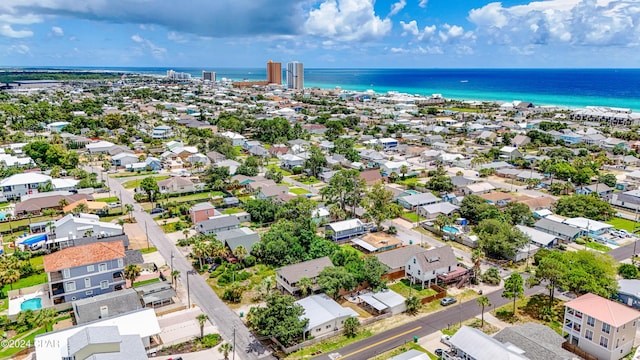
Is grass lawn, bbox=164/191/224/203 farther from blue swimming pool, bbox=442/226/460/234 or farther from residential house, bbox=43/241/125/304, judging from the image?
blue swimming pool, bbox=442/226/460/234

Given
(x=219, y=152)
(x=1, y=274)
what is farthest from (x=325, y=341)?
(x=219, y=152)

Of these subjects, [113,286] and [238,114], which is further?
[238,114]

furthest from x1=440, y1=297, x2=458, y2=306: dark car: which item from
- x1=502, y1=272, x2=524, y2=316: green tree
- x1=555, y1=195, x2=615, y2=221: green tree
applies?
x1=555, y1=195, x2=615, y2=221: green tree

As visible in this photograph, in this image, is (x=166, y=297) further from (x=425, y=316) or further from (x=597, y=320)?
(x=597, y=320)

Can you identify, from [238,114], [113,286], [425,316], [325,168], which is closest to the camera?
[425,316]

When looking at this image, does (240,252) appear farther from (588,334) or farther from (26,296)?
(588,334)

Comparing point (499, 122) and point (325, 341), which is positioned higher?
point (499, 122)
